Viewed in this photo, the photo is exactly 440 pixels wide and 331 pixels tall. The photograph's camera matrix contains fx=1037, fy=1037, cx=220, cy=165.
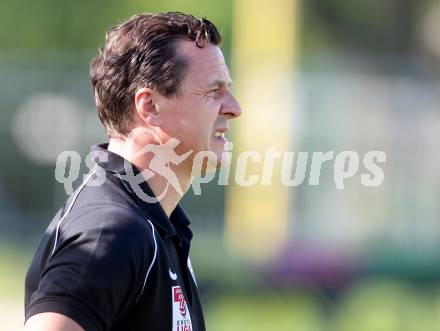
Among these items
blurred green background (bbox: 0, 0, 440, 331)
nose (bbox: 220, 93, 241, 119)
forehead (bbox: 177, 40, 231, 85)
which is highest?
forehead (bbox: 177, 40, 231, 85)

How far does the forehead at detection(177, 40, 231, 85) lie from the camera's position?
267 cm

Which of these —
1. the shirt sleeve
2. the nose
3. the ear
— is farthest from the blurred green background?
the shirt sleeve

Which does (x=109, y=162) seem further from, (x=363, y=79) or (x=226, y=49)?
(x=226, y=49)

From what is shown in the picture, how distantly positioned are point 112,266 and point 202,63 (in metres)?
0.78

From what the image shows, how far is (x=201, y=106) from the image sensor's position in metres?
2.66

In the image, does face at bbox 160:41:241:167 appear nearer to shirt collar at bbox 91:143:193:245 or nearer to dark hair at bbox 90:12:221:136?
dark hair at bbox 90:12:221:136

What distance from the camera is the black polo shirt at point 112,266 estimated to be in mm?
2086

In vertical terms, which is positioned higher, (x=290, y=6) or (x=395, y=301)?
(x=290, y=6)

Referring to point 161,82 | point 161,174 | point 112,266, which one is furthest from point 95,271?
point 161,82

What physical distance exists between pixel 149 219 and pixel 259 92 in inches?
330

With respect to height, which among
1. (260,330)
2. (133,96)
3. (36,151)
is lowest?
(260,330)

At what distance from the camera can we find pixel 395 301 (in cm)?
906

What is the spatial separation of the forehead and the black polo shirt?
0.32m

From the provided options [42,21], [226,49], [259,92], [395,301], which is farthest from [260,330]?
[42,21]
